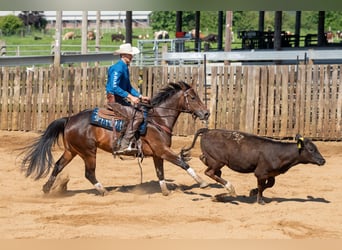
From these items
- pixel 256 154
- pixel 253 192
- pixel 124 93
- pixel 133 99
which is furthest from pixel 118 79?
pixel 253 192

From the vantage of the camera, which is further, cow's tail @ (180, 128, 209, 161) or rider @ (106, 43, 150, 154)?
rider @ (106, 43, 150, 154)

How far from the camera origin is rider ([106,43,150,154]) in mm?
9227

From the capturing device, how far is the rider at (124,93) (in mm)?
9227

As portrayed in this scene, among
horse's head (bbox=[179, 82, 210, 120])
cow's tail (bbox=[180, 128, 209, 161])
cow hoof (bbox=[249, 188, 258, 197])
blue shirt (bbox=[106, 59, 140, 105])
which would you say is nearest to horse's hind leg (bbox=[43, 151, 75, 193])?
blue shirt (bbox=[106, 59, 140, 105])

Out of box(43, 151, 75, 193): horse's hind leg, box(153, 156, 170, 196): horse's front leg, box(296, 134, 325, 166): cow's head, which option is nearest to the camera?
box(296, 134, 325, 166): cow's head

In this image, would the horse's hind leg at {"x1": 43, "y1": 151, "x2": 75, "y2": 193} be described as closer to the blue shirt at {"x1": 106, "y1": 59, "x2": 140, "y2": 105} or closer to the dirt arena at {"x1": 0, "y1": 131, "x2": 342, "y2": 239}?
the dirt arena at {"x1": 0, "y1": 131, "x2": 342, "y2": 239}

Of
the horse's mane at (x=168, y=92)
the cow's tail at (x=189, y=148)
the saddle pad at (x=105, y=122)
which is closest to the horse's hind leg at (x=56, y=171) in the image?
the saddle pad at (x=105, y=122)

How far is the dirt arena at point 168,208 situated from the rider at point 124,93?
87cm

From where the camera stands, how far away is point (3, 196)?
9383 millimetres

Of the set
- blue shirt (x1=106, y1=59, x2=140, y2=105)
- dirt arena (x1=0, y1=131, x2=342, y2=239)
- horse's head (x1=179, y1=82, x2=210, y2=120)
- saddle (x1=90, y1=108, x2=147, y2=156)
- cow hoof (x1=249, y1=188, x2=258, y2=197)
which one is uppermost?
blue shirt (x1=106, y1=59, x2=140, y2=105)

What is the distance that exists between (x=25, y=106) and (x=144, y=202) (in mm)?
8783

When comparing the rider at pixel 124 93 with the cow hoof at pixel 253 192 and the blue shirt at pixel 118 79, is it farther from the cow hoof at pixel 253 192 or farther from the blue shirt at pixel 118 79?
the cow hoof at pixel 253 192

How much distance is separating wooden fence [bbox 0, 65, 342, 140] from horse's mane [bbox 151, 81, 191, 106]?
4.70 m

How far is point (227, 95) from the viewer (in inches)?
621
